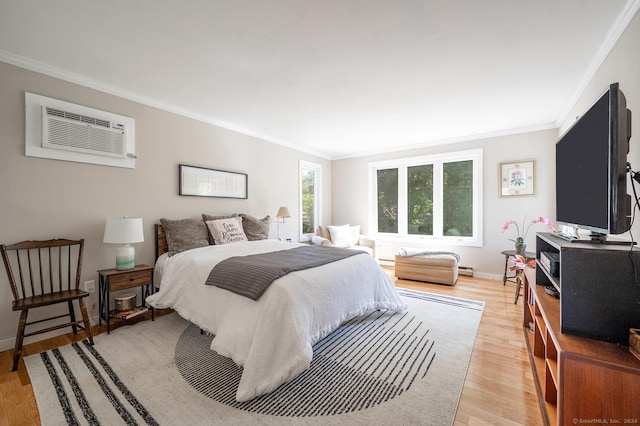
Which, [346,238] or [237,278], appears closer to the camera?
[237,278]

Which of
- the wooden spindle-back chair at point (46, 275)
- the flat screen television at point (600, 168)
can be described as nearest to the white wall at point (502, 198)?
the flat screen television at point (600, 168)

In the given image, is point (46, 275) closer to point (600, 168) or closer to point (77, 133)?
point (77, 133)

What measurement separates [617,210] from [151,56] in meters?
3.31

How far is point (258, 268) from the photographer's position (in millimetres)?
2164

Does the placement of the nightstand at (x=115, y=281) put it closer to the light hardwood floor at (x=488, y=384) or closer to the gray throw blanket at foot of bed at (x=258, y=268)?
the light hardwood floor at (x=488, y=384)

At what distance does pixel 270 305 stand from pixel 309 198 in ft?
13.6

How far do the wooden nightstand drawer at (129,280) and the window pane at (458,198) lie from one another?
15.7 feet

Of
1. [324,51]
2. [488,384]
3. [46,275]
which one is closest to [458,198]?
[488,384]

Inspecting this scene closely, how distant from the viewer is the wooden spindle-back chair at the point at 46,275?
2151mm

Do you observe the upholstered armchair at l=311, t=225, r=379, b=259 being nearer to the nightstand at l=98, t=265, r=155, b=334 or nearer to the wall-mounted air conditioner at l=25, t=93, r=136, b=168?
the nightstand at l=98, t=265, r=155, b=334

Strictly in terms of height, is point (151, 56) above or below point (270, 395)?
above

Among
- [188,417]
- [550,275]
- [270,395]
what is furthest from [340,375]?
[550,275]

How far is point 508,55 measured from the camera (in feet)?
7.48

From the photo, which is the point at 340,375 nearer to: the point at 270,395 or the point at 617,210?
the point at 270,395
